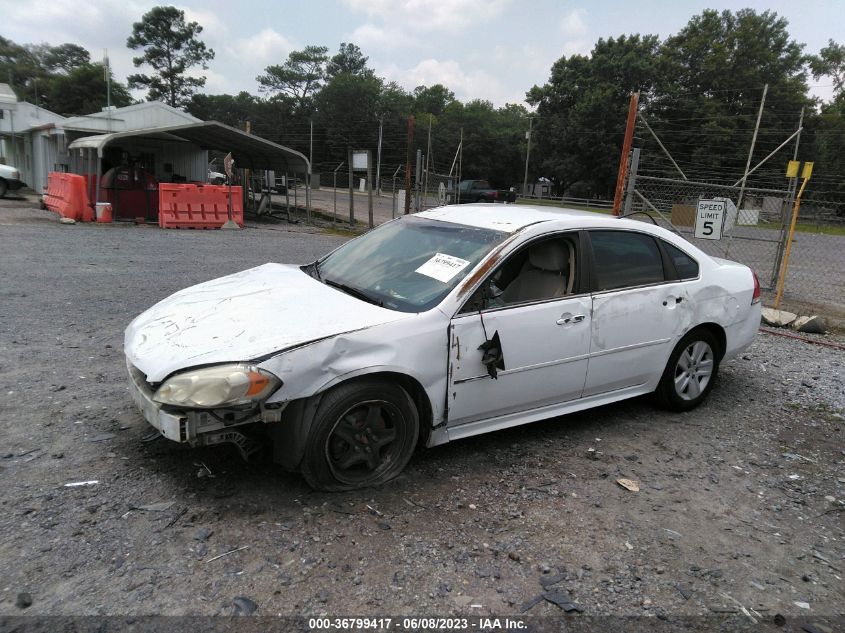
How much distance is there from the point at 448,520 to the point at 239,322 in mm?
1545

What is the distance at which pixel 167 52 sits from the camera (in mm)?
72750

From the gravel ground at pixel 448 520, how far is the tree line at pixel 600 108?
3080 centimetres

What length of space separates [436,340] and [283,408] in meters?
0.92

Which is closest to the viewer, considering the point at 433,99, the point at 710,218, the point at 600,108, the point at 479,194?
the point at 710,218

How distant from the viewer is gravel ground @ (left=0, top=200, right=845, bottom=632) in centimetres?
249

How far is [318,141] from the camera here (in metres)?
55.1

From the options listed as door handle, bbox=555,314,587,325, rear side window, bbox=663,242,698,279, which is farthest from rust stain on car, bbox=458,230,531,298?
rear side window, bbox=663,242,698,279

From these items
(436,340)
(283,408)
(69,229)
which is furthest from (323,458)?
(69,229)

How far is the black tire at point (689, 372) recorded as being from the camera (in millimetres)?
4516

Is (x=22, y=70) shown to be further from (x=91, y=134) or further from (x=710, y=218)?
(x=710, y=218)

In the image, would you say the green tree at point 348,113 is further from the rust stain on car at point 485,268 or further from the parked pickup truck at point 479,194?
the rust stain on car at point 485,268

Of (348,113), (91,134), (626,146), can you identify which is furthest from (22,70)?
(626,146)

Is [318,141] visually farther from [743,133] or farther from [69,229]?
[69,229]

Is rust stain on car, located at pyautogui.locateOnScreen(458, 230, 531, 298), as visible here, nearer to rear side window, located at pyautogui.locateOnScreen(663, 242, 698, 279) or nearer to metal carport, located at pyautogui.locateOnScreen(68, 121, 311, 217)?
rear side window, located at pyautogui.locateOnScreen(663, 242, 698, 279)
